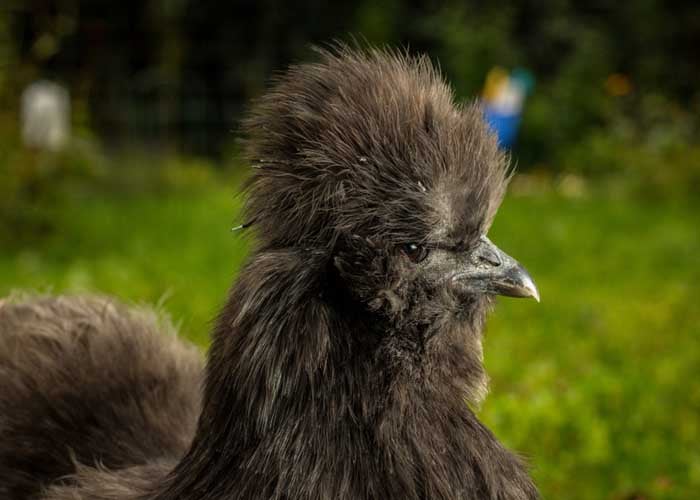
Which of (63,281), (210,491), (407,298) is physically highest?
(407,298)

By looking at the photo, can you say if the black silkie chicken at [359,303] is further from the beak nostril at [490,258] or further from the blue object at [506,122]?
the blue object at [506,122]

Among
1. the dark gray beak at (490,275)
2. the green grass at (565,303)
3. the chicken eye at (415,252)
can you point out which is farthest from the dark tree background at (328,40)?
the chicken eye at (415,252)

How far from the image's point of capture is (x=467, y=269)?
109 inches

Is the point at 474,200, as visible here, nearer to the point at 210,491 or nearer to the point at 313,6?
the point at 210,491

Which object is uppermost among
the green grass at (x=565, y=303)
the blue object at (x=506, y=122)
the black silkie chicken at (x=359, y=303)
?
the blue object at (x=506, y=122)

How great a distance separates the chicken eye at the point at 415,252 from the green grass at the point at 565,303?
65 cm

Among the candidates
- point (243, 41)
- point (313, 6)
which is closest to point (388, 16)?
point (313, 6)

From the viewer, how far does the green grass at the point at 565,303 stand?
4.98 meters

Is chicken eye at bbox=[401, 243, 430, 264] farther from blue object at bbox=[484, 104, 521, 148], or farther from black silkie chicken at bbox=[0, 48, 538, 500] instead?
blue object at bbox=[484, 104, 521, 148]

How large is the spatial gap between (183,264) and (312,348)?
609 centimetres

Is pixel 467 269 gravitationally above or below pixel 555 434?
above

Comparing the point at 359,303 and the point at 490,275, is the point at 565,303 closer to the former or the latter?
the point at 490,275

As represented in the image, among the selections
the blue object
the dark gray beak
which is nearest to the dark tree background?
the blue object

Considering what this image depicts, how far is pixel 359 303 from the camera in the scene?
8.71ft
